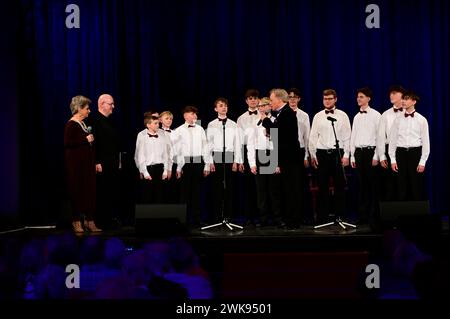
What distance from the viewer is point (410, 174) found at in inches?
329

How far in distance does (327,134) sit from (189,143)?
2.00 meters

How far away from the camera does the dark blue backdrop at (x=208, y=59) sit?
10.3 metres

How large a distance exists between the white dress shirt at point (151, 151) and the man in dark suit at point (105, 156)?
34cm

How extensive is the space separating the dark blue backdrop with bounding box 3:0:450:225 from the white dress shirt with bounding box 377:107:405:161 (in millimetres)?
1504

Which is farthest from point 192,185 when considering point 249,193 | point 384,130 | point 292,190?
point 384,130

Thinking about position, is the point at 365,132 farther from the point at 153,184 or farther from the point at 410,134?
the point at 153,184

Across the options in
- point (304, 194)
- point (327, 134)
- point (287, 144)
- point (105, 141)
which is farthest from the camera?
point (304, 194)

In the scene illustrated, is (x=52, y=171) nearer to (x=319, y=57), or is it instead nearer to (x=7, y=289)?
(x=319, y=57)

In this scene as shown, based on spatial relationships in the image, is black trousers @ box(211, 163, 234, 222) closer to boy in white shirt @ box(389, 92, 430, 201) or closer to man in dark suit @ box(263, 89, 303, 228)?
man in dark suit @ box(263, 89, 303, 228)

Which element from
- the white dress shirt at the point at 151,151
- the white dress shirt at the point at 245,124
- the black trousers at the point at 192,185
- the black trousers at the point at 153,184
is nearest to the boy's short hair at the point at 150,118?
the white dress shirt at the point at 151,151

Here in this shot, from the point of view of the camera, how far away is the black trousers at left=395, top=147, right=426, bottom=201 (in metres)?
8.34

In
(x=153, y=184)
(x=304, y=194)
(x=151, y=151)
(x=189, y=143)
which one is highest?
(x=189, y=143)
